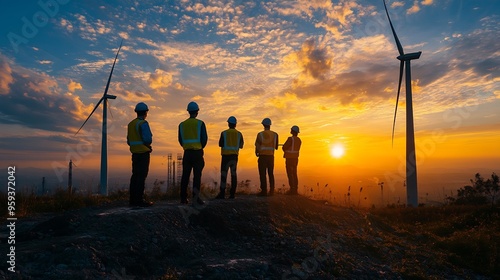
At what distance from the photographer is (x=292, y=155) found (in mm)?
13609

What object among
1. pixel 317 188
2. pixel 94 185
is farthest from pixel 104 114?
pixel 317 188

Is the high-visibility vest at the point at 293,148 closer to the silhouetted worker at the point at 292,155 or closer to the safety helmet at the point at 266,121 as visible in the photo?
the silhouetted worker at the point at 292,155

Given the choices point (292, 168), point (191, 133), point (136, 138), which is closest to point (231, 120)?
point (191, 133)

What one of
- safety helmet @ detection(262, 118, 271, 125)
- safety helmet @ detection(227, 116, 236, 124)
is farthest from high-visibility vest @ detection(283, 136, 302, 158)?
safety helmet @ detection(227, 116, 236, 124)

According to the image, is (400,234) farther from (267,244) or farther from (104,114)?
(104,114)

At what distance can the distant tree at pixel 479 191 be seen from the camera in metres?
20.4

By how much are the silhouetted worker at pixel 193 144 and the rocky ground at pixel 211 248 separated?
1004mm

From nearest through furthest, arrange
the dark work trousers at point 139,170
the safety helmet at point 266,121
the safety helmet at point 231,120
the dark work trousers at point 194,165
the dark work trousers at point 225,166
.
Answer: the dark work trousers at point 139,170 < the dark work trousers at point 194,165 < the dark work trousers at point 225,166 < the safety helmet at point 231,120 < the safety helmet at point 266,121

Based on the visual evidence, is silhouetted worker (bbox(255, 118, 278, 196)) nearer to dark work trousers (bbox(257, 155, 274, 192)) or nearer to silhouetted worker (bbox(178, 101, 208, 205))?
dark work trousers (bbox(257, 155, 274, 192))

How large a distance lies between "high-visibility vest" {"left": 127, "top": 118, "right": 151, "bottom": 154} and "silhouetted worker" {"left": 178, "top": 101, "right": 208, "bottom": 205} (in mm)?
1050

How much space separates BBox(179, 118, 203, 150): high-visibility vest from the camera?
9.29 meters

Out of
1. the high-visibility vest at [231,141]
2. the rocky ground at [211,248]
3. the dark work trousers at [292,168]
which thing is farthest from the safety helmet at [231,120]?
the dark work trousers at [292,168]

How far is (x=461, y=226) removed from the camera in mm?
13227

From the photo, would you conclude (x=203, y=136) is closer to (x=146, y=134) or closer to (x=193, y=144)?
(x=193, y=144)
